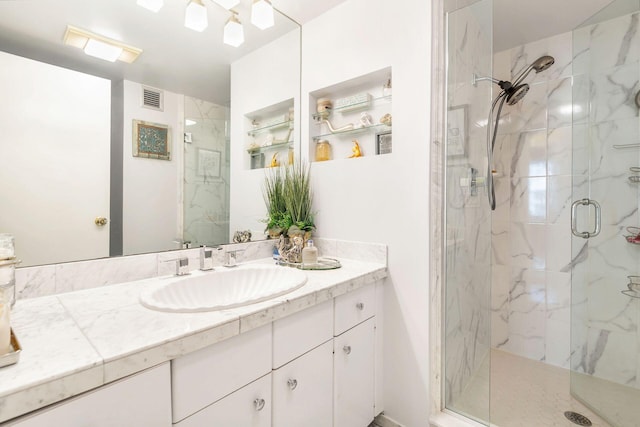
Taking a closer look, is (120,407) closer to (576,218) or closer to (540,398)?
(540,398)

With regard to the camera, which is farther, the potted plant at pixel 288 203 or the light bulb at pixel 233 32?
the potted plant at pixel 288 203

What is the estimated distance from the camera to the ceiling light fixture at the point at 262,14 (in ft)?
5.21

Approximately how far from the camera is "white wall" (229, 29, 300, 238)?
5.27ft

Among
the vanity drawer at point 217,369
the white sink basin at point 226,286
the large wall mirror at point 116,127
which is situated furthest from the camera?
the white sink basin at point 226,286

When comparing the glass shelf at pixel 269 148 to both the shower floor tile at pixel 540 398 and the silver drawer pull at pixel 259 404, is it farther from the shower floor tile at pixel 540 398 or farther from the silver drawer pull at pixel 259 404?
the shower floor tile at pixel 540 398

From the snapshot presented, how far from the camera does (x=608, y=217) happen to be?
1.69 metres

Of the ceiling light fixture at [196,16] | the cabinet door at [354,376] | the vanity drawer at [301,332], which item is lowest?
the cabinet door at [354,376]

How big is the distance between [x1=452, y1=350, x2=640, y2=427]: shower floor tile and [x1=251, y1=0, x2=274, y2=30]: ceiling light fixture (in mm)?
2189

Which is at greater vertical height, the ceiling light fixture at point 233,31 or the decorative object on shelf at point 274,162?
the ceiling light fixture at point 233,31

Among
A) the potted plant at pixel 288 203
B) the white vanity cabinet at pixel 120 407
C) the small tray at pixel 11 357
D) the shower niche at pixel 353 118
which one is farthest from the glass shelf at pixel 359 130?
the small tray at pixel 11 357

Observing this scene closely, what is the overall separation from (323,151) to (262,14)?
807mm

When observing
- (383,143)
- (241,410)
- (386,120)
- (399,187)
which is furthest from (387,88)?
(241,410)

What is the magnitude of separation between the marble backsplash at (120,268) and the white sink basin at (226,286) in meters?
0.13

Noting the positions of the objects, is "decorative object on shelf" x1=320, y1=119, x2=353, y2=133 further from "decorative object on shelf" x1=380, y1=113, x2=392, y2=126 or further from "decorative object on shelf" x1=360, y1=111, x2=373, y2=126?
"decorative object on shelf" x1=380, y1=113, x2=392, y2=126
